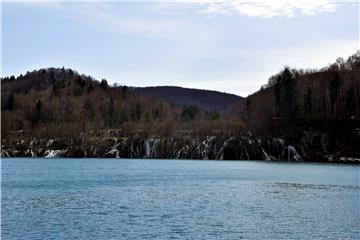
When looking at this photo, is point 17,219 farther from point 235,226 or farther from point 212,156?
point 212,156

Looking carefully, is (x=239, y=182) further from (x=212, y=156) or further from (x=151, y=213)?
(x=212, y=156)

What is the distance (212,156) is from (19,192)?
137178mm

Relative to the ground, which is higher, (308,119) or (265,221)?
(308,119)

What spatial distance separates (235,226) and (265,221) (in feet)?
14.1

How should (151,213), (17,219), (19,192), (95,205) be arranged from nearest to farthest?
1. (17,219)
2. (151,213)
3. (95,205)
4. (19,192)

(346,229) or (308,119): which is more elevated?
(308,119)

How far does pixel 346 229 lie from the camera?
140 feet

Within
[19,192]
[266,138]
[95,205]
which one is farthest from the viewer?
[266,138]

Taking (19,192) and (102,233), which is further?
(19,192)

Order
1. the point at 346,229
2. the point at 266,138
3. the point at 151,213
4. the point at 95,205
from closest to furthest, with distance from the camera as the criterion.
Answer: the point at 346,229
the point at 151,213
the point at 95,205
the point at 266,138

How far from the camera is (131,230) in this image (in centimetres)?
4100

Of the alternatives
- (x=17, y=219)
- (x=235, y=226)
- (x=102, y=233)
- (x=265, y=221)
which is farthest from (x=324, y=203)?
→ (x=17, y=219)

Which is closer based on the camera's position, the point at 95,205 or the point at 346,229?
the point at 346,229

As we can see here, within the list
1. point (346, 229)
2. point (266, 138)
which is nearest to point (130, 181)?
point (346, 229)
